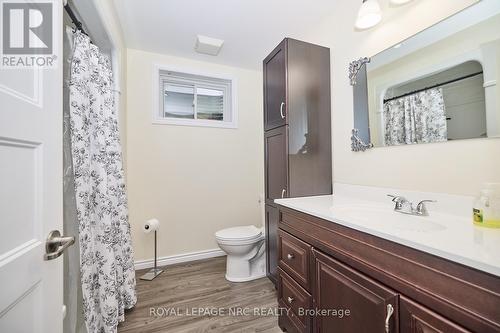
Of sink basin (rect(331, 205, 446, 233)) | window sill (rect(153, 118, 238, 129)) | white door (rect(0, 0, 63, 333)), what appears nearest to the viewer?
white door (rect(0, 0, 63, 333))

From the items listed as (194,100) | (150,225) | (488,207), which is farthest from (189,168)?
(488,207)

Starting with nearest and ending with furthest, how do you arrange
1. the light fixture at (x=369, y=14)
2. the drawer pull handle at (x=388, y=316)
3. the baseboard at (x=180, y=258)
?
1. the drawer pull handle at (x=388, y=316)
2. the light fixture at (x=369, y=14)
3. the baseboard at (x=180, y=258)

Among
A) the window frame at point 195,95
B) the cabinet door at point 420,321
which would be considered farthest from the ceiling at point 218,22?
the cabinet door at point 420,321

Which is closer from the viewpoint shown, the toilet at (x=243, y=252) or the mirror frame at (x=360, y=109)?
the mirror frame at (x=360, y=109)

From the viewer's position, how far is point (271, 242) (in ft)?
6.32

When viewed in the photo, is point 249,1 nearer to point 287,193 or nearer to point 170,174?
Answer: point 287,193

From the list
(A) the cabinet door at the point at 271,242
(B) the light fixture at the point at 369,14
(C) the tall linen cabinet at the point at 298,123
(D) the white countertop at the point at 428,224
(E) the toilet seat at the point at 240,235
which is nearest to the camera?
(D) the white countertop at the point at 428,224

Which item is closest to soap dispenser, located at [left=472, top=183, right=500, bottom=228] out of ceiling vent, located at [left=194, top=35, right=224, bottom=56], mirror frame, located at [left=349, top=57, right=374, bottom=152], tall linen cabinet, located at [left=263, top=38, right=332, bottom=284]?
mirror frame, located at [left=349, top=57, right=374, bottom=152]

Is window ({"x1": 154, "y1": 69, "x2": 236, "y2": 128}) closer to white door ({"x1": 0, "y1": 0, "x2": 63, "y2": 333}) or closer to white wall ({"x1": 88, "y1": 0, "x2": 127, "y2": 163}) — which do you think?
white wall ({"x1": 88, "y1": 0, "x2": 127, "y2": 163})

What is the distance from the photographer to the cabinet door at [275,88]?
67.1 inches

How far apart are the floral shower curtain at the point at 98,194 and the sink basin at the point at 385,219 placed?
1.37m

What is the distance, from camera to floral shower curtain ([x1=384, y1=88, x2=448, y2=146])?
1128 mm

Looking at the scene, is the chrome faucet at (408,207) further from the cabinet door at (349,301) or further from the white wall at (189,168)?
the white wall at (189,168)

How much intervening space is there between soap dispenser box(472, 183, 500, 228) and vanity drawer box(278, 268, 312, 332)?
0.82 m
